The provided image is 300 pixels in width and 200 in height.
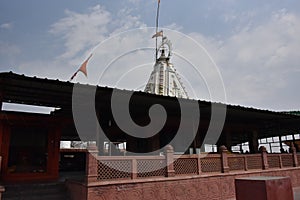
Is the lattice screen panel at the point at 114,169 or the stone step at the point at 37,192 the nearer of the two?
the lattice screen panel at the point at 114,169

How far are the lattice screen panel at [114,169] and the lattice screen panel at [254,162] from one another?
18.7 feet

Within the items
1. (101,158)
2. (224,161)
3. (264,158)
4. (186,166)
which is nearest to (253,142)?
(264,158)

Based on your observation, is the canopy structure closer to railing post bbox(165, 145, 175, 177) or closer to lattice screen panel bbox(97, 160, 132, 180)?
railing post bbox(165, 145, 175, 177)

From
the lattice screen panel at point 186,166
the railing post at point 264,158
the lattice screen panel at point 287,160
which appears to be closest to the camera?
the lattice screen panel at point 186,166

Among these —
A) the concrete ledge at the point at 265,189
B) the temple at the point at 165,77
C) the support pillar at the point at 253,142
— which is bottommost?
the concrete ledge at the point at 265,189

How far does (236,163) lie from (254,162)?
3.80ft

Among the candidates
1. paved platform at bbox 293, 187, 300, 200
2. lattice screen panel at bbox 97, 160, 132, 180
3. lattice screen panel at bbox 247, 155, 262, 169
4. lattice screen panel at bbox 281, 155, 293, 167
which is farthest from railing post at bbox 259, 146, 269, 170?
lattice screen panel at bbox 97, 160, 132, 180

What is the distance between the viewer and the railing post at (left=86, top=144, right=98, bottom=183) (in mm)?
6628

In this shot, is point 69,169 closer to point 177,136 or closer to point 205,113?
point 177,136

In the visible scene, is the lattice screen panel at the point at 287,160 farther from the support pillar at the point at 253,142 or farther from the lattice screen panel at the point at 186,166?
the lattice screen panel at the point at 186,166

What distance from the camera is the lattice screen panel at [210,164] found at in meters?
9.21

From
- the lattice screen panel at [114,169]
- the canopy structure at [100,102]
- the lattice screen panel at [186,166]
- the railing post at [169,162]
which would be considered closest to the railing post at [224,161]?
the lattice screen panel at [186,166]

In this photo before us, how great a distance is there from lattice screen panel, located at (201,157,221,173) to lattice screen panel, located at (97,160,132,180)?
3.05 m

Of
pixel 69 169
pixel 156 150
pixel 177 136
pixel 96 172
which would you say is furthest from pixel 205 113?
pixel 69 169
